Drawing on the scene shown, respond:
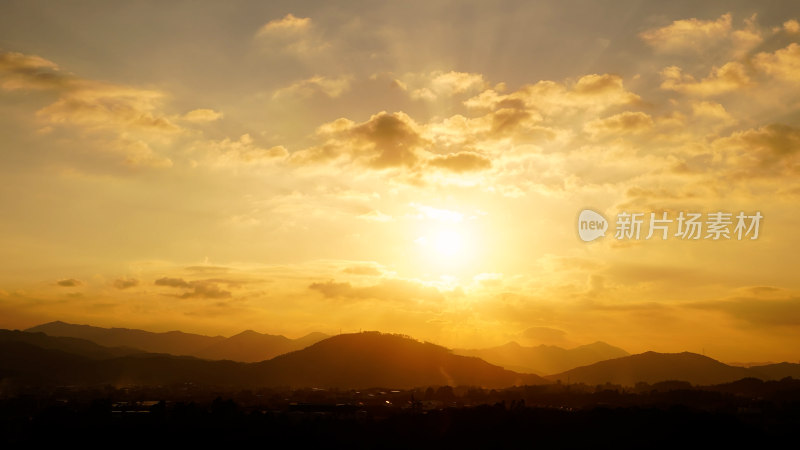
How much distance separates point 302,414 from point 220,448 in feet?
152

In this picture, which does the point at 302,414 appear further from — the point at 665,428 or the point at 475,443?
the point at 665,428

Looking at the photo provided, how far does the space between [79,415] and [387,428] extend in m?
84.5

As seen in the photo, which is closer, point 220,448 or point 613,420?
point 220,448

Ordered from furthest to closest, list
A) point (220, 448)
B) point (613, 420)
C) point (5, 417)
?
1. point (5, 417)
2. point (613, 420)
3. point (220, 448)

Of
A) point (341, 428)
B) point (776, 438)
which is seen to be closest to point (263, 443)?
point (341, 428)

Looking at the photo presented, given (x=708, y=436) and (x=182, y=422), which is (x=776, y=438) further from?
(x=182, y=422)

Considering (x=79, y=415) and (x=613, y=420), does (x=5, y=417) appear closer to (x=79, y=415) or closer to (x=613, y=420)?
(x=79, y=415)

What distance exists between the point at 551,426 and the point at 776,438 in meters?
55.3

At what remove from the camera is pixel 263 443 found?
156 m

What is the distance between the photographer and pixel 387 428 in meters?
173

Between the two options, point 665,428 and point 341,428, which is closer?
point 665,428

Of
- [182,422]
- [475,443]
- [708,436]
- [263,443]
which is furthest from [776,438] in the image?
[182,422]

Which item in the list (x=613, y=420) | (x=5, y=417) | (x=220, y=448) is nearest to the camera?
(x=220, y=448)

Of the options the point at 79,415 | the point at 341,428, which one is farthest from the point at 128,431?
the point at 341,428
